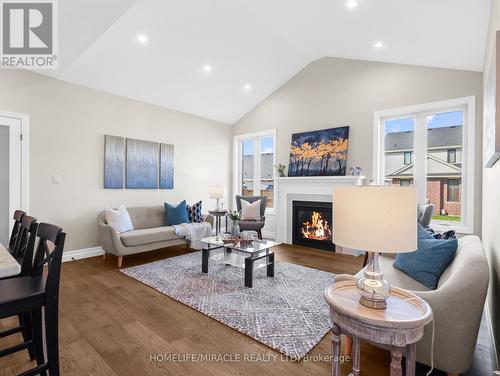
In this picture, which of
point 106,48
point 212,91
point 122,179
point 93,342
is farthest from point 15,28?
point 93,342

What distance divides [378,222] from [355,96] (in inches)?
163

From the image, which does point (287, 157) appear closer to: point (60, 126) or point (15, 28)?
point (60, 126)

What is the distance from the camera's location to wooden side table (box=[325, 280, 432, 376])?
1164 millimetres

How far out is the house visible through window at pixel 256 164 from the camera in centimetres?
612

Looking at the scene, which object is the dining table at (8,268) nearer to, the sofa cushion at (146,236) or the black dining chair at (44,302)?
Result: the black dining chair at (44,302)

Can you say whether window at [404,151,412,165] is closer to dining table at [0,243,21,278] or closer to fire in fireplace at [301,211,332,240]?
fire in fireplace at [301,211,332,240]

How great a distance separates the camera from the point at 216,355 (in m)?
1.86

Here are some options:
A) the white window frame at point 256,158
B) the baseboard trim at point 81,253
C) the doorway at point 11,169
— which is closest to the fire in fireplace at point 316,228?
the white window frame at point 256,158

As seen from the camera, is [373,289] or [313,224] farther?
[313,224]

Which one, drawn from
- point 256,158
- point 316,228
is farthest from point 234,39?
point 316,228

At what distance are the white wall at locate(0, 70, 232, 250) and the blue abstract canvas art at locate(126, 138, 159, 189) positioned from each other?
0.14m

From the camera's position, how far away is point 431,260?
1.95m

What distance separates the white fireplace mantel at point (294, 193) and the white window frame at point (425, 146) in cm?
79

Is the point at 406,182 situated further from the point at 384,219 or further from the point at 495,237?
the point at 384,219
